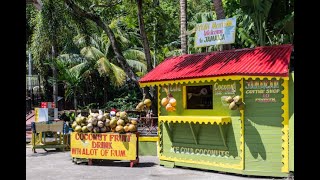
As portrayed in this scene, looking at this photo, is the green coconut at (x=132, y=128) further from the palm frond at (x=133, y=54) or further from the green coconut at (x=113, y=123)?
the palm frond at (x=133, y=54)

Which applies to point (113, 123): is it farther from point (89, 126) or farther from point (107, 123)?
point (89, 126)

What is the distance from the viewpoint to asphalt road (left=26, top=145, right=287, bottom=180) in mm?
9766

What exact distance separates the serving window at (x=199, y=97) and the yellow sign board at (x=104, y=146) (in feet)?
5.85

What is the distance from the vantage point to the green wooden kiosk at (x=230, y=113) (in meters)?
9.09

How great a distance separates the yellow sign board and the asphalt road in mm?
312

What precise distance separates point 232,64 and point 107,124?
13.0 feet

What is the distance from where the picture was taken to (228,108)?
9867 millimetres

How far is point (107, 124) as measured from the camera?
11.6 metres

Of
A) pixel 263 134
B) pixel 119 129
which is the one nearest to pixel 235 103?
pixel 263 134

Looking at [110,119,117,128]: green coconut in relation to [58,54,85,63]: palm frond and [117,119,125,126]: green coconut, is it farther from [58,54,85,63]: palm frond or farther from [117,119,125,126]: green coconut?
[58,54,85,63]: palm frond

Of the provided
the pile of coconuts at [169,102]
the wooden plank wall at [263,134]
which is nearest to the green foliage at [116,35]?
the pile of coconuts at [169,102]

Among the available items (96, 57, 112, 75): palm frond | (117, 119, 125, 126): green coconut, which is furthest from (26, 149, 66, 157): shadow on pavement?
(96, 57, 112, 75): palm frond
